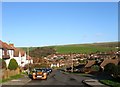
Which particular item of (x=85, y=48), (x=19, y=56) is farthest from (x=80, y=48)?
(x=19, y=56)

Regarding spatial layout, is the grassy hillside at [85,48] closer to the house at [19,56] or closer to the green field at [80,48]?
A: the green field at [80,48]

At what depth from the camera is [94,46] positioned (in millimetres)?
131500

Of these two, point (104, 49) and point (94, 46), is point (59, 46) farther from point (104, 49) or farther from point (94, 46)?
point (104, 49)

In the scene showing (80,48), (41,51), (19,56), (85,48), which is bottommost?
(19,56)

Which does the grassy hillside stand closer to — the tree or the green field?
the green field

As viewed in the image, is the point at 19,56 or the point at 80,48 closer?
the point at 19,56

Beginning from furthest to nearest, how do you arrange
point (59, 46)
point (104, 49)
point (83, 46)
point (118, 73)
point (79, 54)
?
point (59, 46), point (83, 46), point (79, 54), point (104, 49), point (118, 73)

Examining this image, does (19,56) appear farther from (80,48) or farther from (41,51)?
(41,51)

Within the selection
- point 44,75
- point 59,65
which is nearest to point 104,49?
point 59,65

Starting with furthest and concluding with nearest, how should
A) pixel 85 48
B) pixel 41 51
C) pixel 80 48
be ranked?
pixel 41 51
pixel 80 48
pixel 85 48

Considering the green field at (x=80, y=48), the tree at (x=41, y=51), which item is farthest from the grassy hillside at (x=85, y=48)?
the tree at (x=41, y=51)

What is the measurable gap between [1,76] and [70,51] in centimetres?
9645

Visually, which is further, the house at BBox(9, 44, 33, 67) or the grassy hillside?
the grassy hillside

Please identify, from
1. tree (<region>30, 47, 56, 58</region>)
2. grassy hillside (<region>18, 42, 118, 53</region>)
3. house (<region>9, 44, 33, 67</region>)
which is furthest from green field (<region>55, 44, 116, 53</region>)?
house (<region>9, 44, 33, 67</region>)
